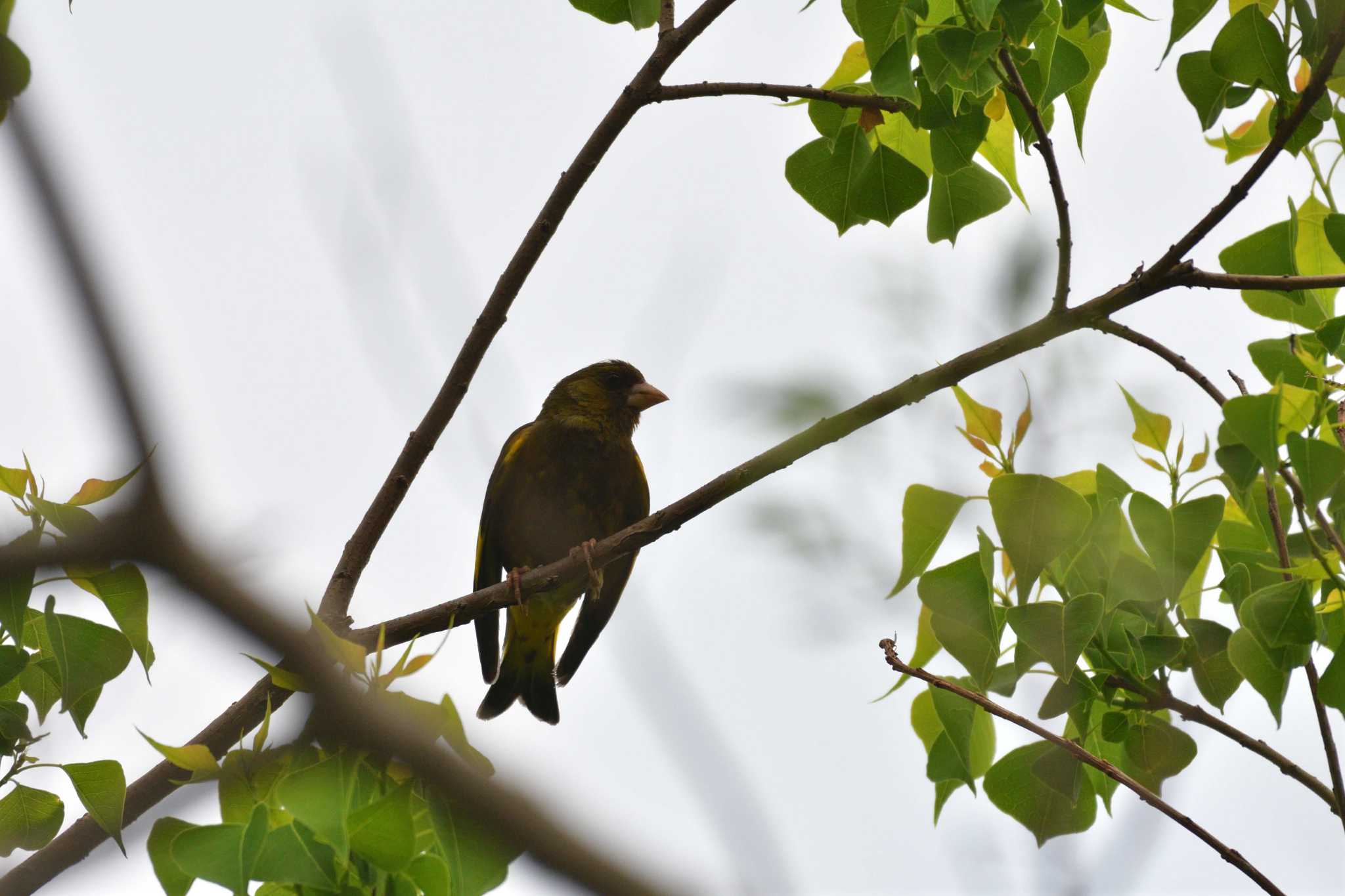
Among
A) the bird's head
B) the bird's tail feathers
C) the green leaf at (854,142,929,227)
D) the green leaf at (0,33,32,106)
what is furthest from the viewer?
the bird's head

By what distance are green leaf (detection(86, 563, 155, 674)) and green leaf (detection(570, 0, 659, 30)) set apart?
5.31 feet

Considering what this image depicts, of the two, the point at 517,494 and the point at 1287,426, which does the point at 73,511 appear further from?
the point at 517,494

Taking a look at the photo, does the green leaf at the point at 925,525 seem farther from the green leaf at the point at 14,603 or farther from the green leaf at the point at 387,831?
the green leaf at the point at 14,603

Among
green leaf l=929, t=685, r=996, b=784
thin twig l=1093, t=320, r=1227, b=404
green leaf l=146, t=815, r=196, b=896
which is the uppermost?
thin twig l=1093, t=320, r=1227, b=404

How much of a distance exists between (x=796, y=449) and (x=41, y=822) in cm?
168

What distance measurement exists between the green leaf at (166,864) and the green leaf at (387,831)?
0.30 meters

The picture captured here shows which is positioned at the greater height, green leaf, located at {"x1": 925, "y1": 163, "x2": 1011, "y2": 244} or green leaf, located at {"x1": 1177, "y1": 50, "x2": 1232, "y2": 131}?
green leaf, located at {"x1": 925, "y1": 163, "x2": 1011, "y2": 244}

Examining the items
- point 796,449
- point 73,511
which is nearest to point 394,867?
point 73,511

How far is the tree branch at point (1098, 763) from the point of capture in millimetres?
2035

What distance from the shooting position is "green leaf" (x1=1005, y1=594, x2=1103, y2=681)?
77.4 inches

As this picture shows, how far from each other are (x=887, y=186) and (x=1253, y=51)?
85 cm

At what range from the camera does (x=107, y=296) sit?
2.47 ft

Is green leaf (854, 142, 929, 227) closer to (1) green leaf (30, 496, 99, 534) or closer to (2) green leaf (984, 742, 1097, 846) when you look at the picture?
(2) green leaf (984, 742, 1097, 846)

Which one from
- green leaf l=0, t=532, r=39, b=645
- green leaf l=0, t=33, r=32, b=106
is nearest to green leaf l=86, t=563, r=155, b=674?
green leaf l=0, t=532, r=39, b=645
